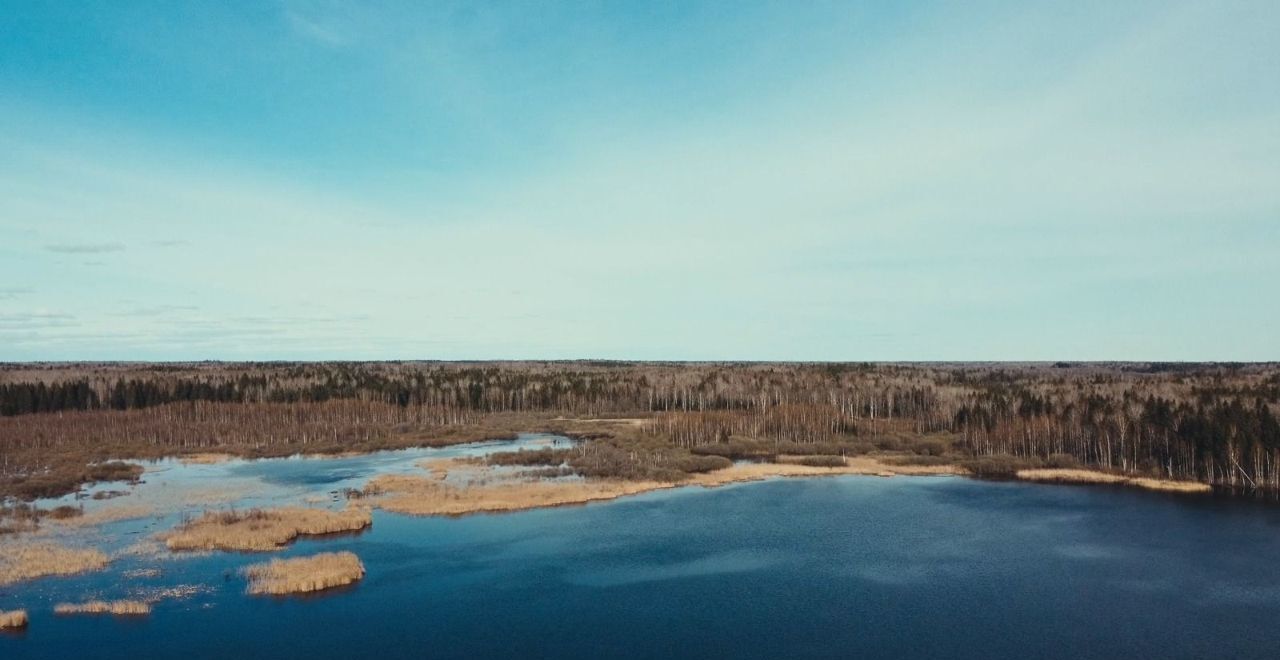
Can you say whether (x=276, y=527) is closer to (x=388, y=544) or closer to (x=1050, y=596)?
(x=388, y=544)

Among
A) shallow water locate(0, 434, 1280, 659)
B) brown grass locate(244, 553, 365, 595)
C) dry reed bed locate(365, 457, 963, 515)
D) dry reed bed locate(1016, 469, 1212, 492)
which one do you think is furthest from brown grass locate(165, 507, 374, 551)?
dry reed bed locate(1016, 469, 1212, 492)

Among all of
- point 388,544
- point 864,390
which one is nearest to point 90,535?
point 388,544

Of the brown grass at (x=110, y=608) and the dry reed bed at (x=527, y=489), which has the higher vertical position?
the dry reed bed at (x=527, y=489)

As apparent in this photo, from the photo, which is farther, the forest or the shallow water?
the forest

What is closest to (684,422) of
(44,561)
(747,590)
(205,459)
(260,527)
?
(205,459)

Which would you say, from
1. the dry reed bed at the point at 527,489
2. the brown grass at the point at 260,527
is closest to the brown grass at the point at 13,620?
the brown grass at the point at 260,527

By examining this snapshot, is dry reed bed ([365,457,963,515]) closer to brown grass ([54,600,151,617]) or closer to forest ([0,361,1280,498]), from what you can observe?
forest ([0,361,1280,498])

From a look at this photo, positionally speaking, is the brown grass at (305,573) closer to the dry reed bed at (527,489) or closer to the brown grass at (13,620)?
the brown grass at (13,620)
